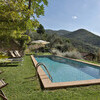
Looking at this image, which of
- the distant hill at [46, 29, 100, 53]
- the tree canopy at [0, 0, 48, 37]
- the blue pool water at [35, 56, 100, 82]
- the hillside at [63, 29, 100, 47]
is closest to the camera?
the tree canopy at [0, 0, 48, 37]

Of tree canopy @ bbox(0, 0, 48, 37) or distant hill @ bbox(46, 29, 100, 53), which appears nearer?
tree canopy @ bbox(0, 0, 48, 37)

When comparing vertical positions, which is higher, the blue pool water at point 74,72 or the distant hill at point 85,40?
the distant hill at point 85,40

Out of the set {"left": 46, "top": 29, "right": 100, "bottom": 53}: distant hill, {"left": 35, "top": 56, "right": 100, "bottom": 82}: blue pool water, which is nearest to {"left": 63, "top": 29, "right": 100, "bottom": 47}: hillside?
{"left": 46, "top": 29, "right": 100, "bottom": 53}: distant hill

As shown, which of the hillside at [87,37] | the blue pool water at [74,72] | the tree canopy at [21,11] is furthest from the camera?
the hillside at [87,37]

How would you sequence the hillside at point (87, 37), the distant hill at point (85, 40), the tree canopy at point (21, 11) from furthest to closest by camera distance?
the hillside at point (87, 37) < the distant hill at point (85, 40) < the tree canopy at point (21, 11)

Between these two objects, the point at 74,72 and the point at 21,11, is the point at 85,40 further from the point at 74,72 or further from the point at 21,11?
the point at 21,11

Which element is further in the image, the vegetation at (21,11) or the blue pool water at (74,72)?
the blue pool water at (74,72)

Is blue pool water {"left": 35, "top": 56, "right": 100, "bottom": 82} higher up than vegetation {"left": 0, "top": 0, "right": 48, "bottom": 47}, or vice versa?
vegetation {"left": 0, "top": 0, "right": 48, "bottom": 47}

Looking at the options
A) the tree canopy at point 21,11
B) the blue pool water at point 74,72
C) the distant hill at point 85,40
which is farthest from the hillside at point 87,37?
the tree canopy at point 21,11

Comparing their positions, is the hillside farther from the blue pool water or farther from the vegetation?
the vegetation

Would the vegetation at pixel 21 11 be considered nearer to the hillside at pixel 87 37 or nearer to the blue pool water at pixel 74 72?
the blue pool water at pixel 74 72

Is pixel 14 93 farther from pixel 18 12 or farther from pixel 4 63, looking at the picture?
pixel 4 63

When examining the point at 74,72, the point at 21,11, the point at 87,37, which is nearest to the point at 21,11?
the point at 21,11

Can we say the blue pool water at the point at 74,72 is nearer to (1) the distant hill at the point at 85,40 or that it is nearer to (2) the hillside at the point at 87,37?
(1) the distant hill at the point at 85,40
